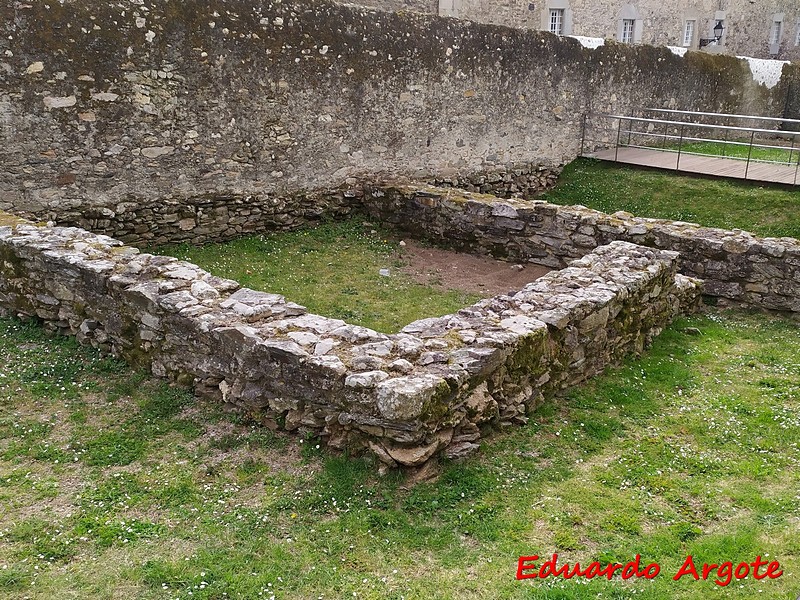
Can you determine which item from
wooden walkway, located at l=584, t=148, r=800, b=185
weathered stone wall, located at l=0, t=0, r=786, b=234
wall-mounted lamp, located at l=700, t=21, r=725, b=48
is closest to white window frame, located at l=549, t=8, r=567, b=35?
wooden walkway, located at l=584, t=148, r=800, b=185

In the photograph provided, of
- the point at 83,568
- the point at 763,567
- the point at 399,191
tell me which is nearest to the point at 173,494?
the point at 83,568

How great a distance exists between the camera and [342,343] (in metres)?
5.20

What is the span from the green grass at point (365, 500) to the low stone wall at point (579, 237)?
114 inches

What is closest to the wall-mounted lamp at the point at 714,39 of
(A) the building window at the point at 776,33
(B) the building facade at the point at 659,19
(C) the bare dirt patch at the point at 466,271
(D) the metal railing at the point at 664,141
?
(B) the building facade at the point at 659,19

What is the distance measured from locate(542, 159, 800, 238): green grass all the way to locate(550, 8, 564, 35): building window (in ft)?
27.4

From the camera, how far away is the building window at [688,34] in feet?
92.4

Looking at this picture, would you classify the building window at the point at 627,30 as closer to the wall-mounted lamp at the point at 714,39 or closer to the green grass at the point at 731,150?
the wall-mounted lamp at the point at 714,39

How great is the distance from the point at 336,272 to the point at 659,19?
22.0m

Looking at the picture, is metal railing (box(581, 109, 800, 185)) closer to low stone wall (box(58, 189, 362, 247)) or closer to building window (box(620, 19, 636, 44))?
building window (box(620, 19, 636, 44))

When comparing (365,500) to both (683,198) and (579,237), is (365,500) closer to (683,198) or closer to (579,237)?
(579,237)

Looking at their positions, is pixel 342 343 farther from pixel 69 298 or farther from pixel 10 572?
pixel 69 298

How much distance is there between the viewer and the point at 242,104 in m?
10.7

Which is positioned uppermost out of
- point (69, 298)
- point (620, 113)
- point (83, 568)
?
point (620, 113)

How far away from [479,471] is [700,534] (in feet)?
4.66
